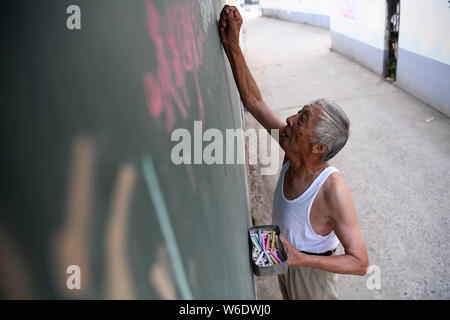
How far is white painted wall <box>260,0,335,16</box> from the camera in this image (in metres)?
14.7

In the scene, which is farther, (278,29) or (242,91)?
(278,29)

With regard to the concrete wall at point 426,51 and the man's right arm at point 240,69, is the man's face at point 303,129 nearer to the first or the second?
the man's right arm at point 240,69

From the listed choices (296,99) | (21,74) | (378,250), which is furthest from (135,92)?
(296,99)

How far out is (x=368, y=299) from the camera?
117 inches

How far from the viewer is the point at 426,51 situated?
243 inches

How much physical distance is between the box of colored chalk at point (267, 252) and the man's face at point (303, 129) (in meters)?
0.45

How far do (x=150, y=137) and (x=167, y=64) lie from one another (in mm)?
283

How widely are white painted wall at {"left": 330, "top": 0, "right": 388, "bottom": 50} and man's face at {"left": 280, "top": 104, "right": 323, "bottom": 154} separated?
22.9ft

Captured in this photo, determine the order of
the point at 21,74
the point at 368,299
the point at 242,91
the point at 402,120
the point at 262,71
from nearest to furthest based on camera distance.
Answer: the point at 21,74 → the point at 242,91 → the point at 368,299 → the point at 402,120 → the point at 262,71

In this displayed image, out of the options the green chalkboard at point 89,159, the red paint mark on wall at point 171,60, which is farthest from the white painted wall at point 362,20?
the green chalkboard at point 89,159

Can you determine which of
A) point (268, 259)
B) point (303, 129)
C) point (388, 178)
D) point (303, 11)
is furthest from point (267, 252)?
point (303, 11)

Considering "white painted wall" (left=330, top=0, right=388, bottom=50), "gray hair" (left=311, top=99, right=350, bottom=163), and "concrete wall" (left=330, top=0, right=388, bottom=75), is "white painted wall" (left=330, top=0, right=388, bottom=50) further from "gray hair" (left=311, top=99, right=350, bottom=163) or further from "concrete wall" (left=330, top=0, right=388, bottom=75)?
"gray hair" (left=311, top=99, right=350, bottom=163)
